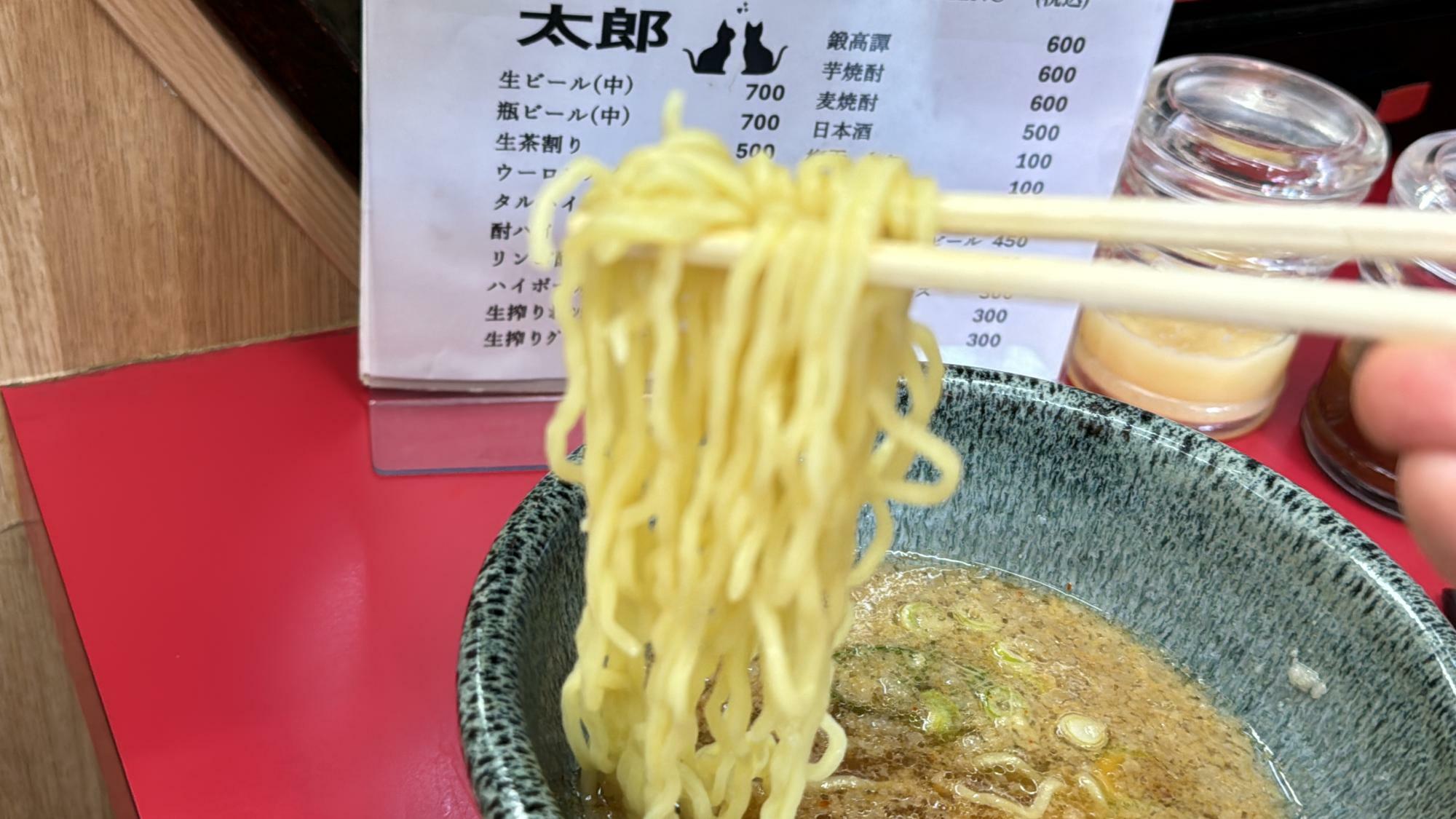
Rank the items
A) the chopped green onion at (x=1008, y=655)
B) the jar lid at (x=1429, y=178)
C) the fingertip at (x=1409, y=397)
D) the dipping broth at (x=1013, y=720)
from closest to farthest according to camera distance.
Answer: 1. the fingertip at (x=1409, y=397)
2. the dipping broth at (x=1013, y=720)
3. the chopped green onion at (x=1008, y=655)
4. the jar lid at (x=1429, y=178)

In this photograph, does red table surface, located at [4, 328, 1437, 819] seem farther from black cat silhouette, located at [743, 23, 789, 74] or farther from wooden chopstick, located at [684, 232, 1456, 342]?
wooden chopstick, located at [684, 232, 1456, 342]

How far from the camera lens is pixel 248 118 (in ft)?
3.51

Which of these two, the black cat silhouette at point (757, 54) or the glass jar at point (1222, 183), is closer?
the black cat silhouette at point (757, 54)

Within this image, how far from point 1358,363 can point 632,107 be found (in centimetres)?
77

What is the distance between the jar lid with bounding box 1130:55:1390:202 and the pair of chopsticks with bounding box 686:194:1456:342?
2.02 ft

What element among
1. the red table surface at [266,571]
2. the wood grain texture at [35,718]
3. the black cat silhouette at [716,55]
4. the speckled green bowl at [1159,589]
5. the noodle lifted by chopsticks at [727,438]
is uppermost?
the black cat silhouette at [716,55]

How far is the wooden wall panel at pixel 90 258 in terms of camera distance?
99 cm

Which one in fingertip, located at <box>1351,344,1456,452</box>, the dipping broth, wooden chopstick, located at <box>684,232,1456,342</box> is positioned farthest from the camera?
the dipping broth

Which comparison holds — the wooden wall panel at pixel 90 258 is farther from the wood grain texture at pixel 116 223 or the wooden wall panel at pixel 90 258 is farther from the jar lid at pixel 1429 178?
the jar lid at pixel 1429 178

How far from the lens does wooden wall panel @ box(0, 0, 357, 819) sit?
39.1 inches

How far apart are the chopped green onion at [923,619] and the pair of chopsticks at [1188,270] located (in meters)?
0.45

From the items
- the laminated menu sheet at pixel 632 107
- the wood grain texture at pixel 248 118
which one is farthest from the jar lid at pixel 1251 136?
the wood grain texture at pixel 248 118

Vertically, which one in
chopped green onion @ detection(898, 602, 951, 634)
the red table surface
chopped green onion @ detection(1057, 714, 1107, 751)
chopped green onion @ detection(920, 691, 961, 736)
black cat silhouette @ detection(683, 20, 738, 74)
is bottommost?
the red table surface

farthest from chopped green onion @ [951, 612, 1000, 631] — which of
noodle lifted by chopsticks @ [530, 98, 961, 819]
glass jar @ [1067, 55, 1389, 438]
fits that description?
glass jar @ [1067, 55, 1389, 438]
